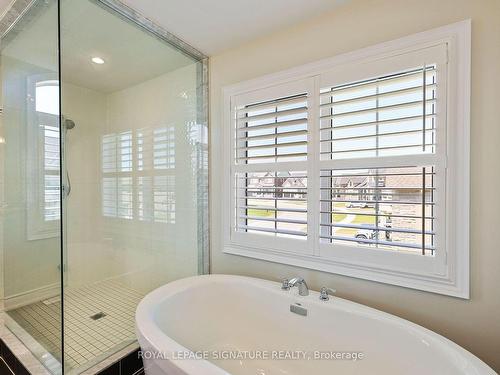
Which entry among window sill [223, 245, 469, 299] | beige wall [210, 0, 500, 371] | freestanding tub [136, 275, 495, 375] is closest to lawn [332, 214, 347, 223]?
window sill [223, 245, 469, 299]

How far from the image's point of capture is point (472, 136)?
124cm

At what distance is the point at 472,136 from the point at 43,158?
2.58 meters

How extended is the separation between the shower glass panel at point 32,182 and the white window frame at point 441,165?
140 cm

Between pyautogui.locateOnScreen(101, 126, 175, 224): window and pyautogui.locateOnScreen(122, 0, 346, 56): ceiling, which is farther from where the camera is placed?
pyautogui.locateOnScreen(101, 126, 175, 224): window

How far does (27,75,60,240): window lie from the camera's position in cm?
162

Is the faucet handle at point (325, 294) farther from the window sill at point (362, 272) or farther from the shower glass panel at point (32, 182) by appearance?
the shower glass panel at point (32, 182)

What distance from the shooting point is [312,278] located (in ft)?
5.69

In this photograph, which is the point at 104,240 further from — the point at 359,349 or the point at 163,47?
the point at 359,349

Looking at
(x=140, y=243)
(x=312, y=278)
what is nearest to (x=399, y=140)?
(x=312, y=278)

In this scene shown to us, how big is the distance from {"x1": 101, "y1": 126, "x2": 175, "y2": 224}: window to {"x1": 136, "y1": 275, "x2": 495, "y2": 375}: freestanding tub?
2.62ft

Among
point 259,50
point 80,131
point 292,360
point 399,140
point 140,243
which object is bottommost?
point 292,360

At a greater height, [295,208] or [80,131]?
[80,131]

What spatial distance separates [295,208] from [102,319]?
1620mm

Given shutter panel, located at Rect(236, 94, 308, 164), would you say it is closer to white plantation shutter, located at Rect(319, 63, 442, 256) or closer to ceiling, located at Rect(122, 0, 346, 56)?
white plantation shutter, located at Rect(319, 63, 442, 256)
